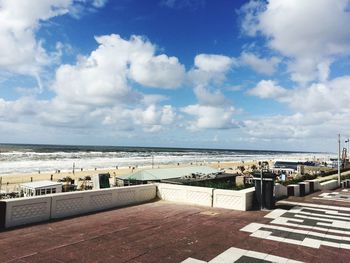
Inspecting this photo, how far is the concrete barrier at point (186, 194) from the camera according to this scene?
15.3 metres

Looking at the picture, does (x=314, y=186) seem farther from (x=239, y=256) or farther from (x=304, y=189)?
(x=239, y=256)

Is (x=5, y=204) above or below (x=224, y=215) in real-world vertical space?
above

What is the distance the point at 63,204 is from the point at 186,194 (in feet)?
20.4

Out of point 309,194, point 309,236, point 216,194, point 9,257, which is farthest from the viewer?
point 309,194

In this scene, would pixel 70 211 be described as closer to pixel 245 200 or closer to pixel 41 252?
pixel 41 252

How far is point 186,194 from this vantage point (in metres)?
16.0

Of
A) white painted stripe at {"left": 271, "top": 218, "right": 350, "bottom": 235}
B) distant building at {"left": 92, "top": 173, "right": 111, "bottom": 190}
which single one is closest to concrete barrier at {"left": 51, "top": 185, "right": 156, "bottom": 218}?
white painted stripe at {"left": 271, "top": 218, "right": 350, "bottom": 235}

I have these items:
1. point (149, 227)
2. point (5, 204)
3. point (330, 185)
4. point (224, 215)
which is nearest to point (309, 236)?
point (224, 215)

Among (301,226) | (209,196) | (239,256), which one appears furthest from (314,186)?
(239,256)

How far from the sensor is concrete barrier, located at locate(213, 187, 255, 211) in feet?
46.8

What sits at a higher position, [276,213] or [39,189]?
[276,213]

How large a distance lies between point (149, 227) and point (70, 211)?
3537 mm

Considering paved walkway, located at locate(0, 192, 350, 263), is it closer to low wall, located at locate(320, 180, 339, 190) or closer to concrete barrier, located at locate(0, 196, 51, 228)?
concrete barrier, located at locate(0, 196, 51, 228)

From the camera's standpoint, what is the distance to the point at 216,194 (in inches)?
595
